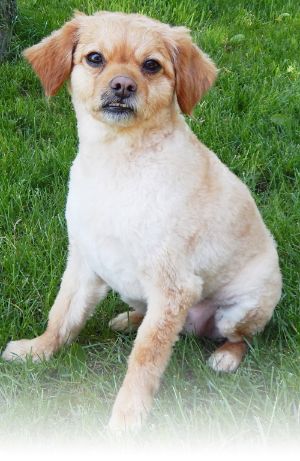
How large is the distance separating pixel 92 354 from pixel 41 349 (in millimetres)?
207

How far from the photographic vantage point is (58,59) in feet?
8.75

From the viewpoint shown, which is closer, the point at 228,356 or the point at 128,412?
the point at 128,412

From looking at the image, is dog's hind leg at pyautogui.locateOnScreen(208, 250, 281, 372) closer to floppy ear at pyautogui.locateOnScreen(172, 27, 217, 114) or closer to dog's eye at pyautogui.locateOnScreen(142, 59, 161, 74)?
floppy ear at pyautogui.locateOnScreen(172, 27, 217, 114)

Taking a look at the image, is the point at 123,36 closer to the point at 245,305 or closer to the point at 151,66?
the point at 151,66

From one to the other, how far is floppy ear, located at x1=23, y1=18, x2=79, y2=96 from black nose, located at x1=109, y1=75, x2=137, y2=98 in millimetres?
289

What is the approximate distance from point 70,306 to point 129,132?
83cm

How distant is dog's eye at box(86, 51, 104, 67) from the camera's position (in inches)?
101

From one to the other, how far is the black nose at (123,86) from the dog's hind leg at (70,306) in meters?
0.76

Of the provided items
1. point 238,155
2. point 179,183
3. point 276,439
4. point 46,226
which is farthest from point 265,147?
point 276,439

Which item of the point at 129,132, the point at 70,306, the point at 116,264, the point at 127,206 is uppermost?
the point at 129,132

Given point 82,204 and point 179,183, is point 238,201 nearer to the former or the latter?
point 179,183

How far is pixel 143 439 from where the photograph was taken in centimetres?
240

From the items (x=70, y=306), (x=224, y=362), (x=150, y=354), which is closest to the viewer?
(x=150, y=354)

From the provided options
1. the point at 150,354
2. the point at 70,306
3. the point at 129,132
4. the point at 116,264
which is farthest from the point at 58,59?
the point at 150,354
